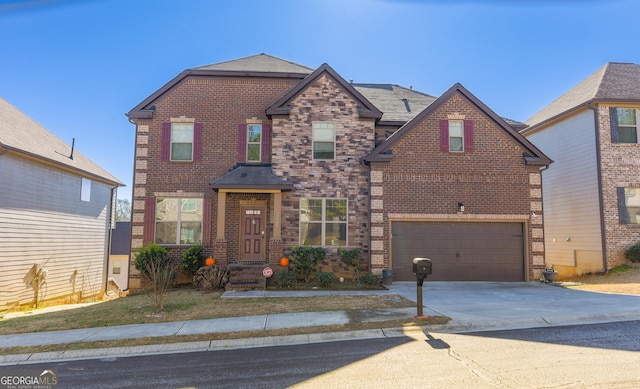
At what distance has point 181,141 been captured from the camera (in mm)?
14875

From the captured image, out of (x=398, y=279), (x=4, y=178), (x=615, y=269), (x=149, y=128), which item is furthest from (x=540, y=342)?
(x=4, y=178)

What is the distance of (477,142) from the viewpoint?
14.2 m

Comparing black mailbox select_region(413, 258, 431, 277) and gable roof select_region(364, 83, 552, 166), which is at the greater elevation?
gable roof select_region(364, 83, 552, 166)

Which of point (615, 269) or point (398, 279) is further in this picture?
point (615, 269)

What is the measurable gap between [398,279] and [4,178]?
49.2ft

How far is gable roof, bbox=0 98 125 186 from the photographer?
47.3ft

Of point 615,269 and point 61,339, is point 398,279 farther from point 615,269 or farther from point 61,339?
point 61,339

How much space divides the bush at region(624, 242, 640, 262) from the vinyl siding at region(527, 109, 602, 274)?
2.94 ft

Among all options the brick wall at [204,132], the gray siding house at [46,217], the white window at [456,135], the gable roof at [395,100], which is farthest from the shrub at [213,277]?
the white window at [456,135]

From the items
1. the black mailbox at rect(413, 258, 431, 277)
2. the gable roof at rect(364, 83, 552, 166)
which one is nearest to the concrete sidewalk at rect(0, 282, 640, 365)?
the black mailbox at rect(413, 258, 431, 277)

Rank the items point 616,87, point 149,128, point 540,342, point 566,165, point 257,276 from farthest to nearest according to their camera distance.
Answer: point 566,165, point 616,87, point 149,128, point 257,276, point 540,342

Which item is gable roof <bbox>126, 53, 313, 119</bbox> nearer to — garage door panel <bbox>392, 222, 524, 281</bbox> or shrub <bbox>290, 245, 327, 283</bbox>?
shrub <bbox>290, 245, 327, 283</bbox>

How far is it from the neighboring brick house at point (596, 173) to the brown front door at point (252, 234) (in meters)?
14.1

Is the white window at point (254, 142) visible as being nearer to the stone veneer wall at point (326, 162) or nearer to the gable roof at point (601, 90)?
the stone veneer wall at point (326, 162)
